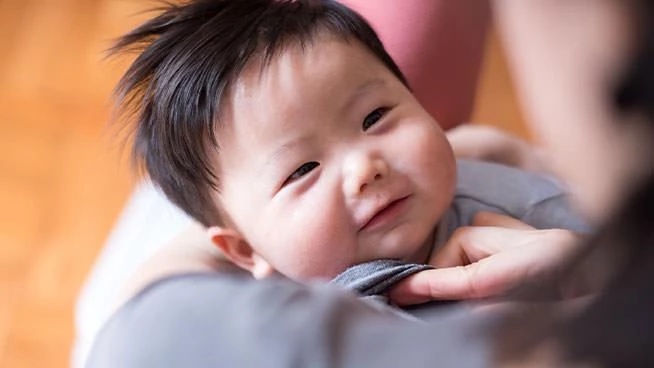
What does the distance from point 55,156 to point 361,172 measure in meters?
1.03

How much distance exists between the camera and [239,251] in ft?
2.84

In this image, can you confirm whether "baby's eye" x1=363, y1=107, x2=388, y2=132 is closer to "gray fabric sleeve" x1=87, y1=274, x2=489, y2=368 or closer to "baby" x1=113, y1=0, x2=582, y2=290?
"baby" x1=113, y1=0, x2=582, y2=290

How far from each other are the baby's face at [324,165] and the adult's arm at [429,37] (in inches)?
8.1

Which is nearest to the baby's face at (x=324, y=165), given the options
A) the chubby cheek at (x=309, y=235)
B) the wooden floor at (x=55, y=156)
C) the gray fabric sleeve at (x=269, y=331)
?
the chubby cheek at (x=309, y=235)

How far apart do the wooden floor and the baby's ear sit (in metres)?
0.50

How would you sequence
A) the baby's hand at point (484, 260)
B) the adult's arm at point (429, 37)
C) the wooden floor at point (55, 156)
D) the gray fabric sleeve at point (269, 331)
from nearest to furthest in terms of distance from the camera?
the gray fabric sleeve at point (269, 331) → the baby's hand at point (484, 260) → the adult's arm at point (429, 37) → the wooden floor at point (55, 156)

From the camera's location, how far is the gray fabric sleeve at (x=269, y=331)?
0.47 meters

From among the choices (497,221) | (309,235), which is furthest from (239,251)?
(497,221)

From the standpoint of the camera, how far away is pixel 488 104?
181 cm

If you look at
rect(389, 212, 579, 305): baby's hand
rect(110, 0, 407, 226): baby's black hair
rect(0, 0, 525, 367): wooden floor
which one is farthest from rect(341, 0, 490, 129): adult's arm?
rect(0, 0, 525, 367): wooden floor

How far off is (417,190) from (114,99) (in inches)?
13.6

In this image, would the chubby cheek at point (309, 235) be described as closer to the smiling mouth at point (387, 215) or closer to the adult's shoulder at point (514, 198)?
the smiling mouth at point (387, 215)

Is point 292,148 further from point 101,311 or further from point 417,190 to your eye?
point 101,311

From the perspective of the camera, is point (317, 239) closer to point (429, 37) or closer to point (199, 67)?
point (199, 67)
